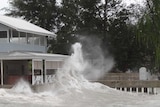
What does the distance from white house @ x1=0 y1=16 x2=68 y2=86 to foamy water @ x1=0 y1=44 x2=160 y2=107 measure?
1.85 meters

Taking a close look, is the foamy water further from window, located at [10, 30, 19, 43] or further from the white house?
window, located at [10, 30, 19, 43]

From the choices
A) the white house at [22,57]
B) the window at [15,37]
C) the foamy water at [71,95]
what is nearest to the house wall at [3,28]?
the white house at [22,57]

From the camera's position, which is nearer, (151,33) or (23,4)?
(151,33)

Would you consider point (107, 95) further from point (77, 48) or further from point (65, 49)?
point (65, 49)

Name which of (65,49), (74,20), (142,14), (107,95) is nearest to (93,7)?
(74,20)

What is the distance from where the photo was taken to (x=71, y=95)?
103ft

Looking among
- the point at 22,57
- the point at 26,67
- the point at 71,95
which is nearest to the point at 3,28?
the point at 26,67

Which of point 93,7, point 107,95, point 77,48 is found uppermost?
point 93,7

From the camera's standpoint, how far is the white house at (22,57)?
37406mm

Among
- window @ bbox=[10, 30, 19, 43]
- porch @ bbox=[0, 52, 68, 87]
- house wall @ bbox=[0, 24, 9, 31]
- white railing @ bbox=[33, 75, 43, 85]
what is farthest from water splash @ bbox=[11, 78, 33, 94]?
window @ bbox=[10, 30, 19, 43]

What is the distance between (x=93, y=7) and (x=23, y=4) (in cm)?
1227

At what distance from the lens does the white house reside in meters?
37.4

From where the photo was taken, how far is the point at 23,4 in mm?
67812

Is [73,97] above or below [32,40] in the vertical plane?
below
